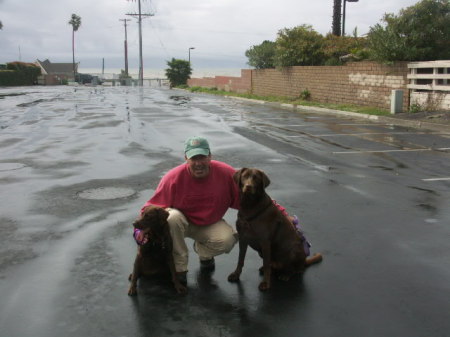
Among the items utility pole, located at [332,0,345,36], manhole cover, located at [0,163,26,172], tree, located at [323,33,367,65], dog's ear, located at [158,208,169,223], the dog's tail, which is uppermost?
utility pole, located at [332,0,345,36]

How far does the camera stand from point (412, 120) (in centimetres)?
1848

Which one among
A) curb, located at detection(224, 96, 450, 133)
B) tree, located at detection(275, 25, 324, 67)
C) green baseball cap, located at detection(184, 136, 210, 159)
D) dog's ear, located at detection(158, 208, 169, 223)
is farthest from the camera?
tree, located at detection(275, 25, 324, 67)

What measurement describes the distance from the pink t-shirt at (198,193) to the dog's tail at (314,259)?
897mm

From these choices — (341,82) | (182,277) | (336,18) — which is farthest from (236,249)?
(336,18)

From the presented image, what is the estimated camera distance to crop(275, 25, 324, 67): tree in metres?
32.8

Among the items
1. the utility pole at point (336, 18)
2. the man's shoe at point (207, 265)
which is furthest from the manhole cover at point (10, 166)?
the utility pole at point (336, 18)

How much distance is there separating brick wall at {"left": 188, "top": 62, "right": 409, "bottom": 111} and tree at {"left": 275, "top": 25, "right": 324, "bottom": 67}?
837 mm

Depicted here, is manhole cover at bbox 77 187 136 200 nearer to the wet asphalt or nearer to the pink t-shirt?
the wet asphalt

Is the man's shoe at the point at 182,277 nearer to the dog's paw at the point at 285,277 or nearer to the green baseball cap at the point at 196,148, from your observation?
the dog's paw at the point at 285,277

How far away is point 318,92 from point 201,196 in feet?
86.7

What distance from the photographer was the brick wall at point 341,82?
22906 mm

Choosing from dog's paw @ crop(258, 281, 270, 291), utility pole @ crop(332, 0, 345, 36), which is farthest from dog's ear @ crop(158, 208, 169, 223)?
utility pole @ crop(332, 0, 345, 36)

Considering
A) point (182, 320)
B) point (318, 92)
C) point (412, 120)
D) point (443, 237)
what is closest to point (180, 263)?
point (182, 320)

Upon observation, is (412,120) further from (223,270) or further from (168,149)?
(223,270)
